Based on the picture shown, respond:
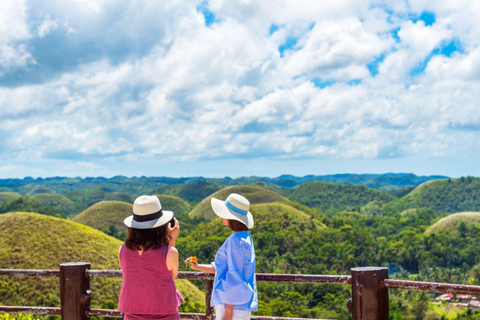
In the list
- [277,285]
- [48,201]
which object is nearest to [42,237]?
[277,285]

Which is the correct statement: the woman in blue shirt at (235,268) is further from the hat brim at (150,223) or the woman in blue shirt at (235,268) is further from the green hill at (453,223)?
the green hill at (453,223)

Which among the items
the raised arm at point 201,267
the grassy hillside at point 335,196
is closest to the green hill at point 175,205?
the grassy hillside at point 335,196

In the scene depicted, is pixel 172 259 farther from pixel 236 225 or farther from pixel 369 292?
pixel 369 292

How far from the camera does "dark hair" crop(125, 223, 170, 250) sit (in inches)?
145

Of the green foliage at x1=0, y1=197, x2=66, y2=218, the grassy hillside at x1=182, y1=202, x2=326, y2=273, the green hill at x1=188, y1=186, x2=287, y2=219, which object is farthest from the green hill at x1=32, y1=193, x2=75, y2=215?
the grassy hillside at x1=182, y1=202, x2=326, y2=273

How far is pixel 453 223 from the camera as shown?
94562 millimetres

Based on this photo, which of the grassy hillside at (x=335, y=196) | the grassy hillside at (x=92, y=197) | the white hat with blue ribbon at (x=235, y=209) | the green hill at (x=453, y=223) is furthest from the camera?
the grassy hillside at (x=92, y=197)

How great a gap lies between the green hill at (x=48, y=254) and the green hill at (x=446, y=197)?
415 feet

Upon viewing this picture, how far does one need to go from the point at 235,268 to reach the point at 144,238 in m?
0.75

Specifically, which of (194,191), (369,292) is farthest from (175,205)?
(369,292)

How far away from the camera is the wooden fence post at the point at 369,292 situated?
4.37 meters

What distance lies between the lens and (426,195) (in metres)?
173

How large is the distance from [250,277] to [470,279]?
2762 inches

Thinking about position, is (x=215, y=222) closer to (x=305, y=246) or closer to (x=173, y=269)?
(x=305, y=246)
